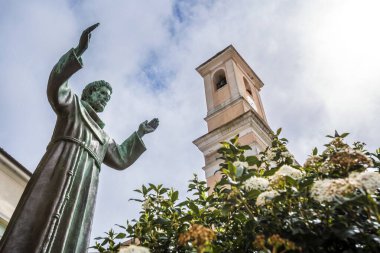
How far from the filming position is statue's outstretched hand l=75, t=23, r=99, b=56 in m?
2.89

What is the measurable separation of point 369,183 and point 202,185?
2009 mm

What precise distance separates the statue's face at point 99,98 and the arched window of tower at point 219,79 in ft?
39.1

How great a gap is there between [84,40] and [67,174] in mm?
1200

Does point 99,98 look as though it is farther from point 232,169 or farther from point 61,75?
point 232,169

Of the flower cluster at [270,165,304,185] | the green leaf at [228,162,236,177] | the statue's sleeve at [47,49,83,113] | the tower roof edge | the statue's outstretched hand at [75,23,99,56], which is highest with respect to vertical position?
the tower roof edge

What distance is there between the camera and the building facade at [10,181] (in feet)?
29.5

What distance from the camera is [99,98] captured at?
365cm

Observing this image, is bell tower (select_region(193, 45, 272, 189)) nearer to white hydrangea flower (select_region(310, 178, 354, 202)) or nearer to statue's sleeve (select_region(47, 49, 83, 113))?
statue's sleeve (select_region(47, 49, 83, 113))

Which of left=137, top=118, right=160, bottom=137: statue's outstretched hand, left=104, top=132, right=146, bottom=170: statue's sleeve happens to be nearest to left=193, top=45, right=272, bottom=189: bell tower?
left=137, top=118, right=160, bottom=137: statue's outstretched hand

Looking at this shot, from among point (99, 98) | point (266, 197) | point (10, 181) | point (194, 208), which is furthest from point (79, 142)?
point (10, 181)

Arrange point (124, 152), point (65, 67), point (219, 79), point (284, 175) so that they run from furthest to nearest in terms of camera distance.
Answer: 1. point (219, 79)
2. point (124, 152)
3. point (65, 67)
4. point (284, 175)

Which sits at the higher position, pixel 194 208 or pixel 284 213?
pixel 194 208

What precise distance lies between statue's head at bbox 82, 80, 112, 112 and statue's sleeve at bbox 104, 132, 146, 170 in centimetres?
45

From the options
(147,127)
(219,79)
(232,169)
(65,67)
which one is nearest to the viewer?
(232,169)
